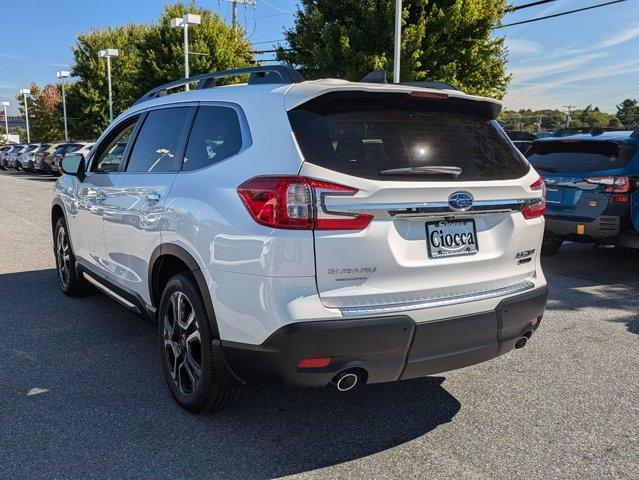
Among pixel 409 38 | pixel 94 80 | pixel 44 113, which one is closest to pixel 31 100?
pixel 44 113

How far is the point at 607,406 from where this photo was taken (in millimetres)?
3484

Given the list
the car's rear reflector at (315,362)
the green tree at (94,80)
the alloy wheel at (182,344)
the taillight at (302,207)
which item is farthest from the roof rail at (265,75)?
the green tree at (94,80)

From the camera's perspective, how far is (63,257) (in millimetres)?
5816

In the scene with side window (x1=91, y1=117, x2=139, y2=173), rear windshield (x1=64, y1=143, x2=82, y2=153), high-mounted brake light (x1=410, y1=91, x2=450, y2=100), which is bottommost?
side window (x1=91, y1=117, x2=139, y2=173)

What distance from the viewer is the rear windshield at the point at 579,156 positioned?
22.1 ft

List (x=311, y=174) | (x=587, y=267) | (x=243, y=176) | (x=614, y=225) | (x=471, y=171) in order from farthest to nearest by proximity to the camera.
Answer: (x=587, y=267)
(x=614, y=225)
(x=471, y=171)
(x=243, y=176)
(x=311, y=174)

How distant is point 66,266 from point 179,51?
2963 cm

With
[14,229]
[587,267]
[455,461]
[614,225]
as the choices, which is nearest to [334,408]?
[455,461]

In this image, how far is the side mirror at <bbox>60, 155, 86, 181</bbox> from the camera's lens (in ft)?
16.2

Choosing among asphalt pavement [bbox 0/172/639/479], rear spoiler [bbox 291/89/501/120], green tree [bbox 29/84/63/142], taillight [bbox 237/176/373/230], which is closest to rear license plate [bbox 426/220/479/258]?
taillight [bbox 237/176/373/230]

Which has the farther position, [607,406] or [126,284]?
[126,284]

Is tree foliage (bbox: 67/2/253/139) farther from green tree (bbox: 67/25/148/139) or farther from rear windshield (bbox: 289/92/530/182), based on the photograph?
rear windshield (bbox: 289/92/530/182)

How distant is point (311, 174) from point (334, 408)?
60.4 inches

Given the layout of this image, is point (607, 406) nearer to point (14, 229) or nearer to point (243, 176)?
point (243, 176)
